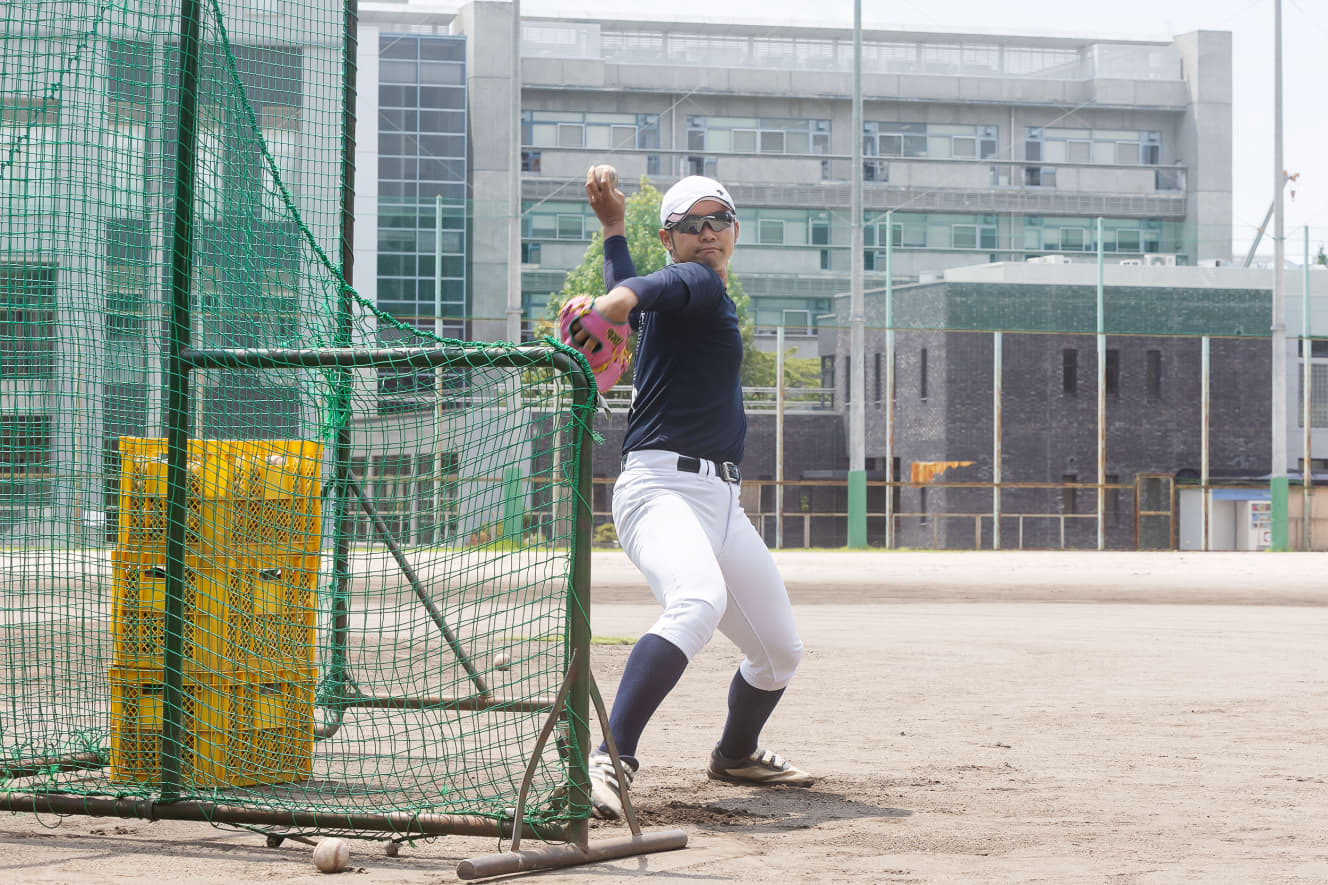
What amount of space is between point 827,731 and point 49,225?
14.1ft

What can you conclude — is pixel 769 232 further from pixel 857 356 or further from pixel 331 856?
pixel 331 856

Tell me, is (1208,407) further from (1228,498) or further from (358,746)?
(358,746)

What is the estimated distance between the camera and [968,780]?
6953mm

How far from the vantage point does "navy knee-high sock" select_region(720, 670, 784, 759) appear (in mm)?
6555

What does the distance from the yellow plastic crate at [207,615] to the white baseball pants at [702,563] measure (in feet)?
4.61

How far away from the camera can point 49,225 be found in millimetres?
7230

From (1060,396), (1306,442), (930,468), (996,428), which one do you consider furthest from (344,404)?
(1060,396)

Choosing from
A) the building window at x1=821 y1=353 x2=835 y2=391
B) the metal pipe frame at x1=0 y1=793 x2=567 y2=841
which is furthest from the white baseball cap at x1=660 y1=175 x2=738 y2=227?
the building window at x1=821 y1=353 x2=835 y2=391

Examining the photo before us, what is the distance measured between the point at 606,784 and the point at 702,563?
0.78m

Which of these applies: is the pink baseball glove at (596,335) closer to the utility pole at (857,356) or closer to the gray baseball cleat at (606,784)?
the gray baseball cleat at (606,784)

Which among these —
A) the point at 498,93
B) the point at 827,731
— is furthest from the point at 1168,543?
the point at 827,731

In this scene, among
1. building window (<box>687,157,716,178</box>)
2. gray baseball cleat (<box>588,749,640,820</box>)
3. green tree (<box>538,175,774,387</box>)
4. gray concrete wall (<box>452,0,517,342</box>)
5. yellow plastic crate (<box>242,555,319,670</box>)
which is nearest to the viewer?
gray baseball cleat (<box>588,749,640,820</box>)

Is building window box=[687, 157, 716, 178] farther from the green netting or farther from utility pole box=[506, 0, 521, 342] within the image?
the green netting

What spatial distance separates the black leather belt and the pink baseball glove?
1.21ft
